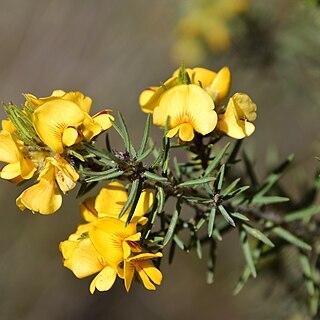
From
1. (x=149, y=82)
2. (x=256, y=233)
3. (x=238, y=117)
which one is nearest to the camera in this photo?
(x=238, y=117)

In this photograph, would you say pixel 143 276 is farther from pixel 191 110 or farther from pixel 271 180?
pixel 271 180

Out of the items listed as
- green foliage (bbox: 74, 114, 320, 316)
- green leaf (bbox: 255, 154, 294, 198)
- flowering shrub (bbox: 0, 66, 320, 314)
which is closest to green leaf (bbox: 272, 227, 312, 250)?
green foliage (bbox: 74, 114, 320, 316)

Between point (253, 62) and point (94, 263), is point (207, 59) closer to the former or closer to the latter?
point (253, 62)

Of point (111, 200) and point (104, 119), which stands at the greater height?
point (104, 119)

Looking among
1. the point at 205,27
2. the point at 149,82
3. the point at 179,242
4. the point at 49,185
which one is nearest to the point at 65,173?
the point at 49,185

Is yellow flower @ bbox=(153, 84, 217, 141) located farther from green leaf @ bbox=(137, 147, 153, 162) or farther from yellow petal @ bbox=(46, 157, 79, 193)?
yellow petal @ bbox=(46, 157, 79, 193)

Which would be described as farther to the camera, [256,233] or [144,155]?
[256,233]
